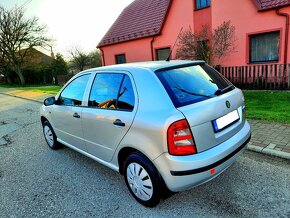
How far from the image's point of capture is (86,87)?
379cm

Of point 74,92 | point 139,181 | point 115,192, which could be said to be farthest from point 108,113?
point 74,92

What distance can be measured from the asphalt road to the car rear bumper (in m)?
0.48

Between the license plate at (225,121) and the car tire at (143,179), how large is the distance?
0.85 m

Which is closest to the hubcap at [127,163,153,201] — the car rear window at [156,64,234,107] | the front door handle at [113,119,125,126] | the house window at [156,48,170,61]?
the front door handle at [113,119,125,126]

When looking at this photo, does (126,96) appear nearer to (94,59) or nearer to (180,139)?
(180,139)

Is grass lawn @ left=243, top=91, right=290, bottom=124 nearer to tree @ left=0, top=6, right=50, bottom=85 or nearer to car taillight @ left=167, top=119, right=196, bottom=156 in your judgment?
car taillight @ left=167, top=119, right=196, bottom=156

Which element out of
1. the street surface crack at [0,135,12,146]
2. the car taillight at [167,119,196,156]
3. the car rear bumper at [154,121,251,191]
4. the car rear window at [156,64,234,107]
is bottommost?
the street surface crack at [0,135,12,146]

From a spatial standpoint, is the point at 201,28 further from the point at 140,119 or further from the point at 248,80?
the point at 140,119

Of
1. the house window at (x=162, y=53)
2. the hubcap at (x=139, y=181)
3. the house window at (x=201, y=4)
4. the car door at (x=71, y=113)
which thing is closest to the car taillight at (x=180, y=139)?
the hubcap at (x=139, y=181)

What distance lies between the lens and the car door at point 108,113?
2961mm

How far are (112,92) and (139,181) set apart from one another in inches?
48.1

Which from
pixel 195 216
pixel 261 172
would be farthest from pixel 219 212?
pixel 261 172

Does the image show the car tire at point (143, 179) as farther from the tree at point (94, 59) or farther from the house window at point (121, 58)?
the tree at point (94, 59)

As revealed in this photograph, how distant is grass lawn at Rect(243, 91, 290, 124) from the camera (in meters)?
5.75
